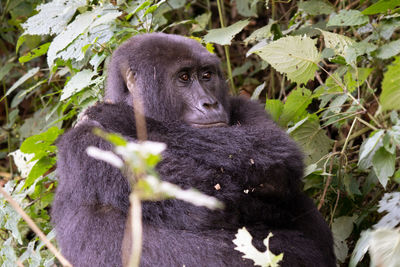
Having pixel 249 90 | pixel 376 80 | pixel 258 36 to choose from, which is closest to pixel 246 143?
pixel 258 36

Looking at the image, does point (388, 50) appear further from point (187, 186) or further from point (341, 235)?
point (187, 186)

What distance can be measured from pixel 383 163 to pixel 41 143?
6.76 ft

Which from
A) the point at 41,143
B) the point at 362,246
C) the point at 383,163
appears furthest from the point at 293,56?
the point at 41,143

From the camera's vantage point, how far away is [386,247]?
6.03 feet

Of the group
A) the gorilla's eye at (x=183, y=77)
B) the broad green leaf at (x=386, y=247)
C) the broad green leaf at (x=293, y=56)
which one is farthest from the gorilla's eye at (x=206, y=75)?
the broad green leaf at (x=386, y=247)

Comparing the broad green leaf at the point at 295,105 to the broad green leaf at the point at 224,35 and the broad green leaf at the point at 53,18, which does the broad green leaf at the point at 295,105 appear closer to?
the broad green leaf at the point at 224,35

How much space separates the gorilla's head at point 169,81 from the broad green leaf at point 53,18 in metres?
0.76

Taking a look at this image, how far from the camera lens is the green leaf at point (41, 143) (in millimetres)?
3480

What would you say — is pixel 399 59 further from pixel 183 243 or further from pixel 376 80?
pixel 376 80

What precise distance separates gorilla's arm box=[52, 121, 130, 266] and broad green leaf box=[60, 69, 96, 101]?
889mm

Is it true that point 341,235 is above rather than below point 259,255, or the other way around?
below

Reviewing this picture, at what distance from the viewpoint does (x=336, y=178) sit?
3.50m

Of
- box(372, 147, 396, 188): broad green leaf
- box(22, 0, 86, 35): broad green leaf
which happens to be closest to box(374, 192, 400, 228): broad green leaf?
box(372, 147, 396, 188): broad green leaf

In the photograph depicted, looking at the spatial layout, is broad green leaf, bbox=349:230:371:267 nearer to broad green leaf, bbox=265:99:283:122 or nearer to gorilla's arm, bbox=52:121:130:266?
gorilla's arm, bbox=52:121:130:266
